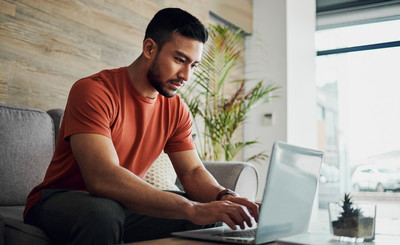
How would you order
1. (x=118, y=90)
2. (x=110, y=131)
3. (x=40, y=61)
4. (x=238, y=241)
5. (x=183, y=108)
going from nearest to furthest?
1. (x=238, y=241)
2. (x=110, y=131)
3. (x=118, y=90)
4. (x=183, y=108)
5. (x=40, y=61)

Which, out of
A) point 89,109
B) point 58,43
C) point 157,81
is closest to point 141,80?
point 157,81

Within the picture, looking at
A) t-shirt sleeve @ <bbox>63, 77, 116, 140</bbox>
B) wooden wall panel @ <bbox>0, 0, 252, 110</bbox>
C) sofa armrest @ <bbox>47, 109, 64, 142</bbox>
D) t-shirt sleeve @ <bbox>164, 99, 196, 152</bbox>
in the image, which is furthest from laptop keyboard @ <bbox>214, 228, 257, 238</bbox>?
wooden wall panel @ <bbox>0, 0, 252, 110</bbox>

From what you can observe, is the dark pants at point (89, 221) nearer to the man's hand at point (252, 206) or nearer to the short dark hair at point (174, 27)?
the man's hand at point (252, 206)

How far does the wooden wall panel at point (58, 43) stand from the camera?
2.12m

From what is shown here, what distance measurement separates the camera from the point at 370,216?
0.99 m

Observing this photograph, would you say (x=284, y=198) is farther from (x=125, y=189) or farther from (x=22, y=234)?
(x=22, y=234)

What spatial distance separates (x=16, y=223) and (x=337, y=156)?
4.29 m

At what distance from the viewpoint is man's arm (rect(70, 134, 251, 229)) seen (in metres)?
1.05

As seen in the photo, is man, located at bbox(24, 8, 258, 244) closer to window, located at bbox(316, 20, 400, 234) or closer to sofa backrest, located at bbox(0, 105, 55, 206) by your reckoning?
sofa backrest, located at bbox(0, 105, 55, 206)

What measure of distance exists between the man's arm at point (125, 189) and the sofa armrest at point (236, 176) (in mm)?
957

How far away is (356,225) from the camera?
0.98m

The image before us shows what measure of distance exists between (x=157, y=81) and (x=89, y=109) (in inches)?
12.5

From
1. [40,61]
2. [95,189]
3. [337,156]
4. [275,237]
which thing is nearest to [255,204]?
[275,237]

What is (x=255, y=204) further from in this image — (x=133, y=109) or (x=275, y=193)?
(x=133, y=109)
